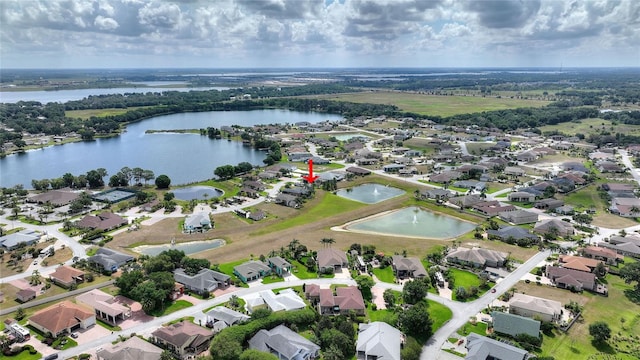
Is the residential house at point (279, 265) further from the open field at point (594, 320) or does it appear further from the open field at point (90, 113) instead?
the open field at point (90, 113)

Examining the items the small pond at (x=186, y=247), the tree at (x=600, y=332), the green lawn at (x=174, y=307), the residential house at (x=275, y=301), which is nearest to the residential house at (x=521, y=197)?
the tree at (x=600, y=332)

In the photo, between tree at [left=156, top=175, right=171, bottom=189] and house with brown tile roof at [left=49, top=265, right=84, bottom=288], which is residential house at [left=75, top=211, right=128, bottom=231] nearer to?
house with brown tile roof at [left=49, top=265, right=84, bottom=288]

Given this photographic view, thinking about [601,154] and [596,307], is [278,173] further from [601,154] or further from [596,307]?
[601,154]

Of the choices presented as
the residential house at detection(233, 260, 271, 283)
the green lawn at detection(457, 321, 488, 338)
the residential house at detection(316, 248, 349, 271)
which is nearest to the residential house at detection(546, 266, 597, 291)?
the green lawn at detection(457, 321, 488, 338)

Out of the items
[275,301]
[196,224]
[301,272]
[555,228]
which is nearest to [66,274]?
[196,224]

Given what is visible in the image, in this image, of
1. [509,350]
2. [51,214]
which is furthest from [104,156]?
[509,350]

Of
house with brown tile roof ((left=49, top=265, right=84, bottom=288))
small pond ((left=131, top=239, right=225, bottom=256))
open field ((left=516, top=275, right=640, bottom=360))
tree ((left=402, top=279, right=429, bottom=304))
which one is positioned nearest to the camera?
open field ((left=516, top=275, right=640, bottom=360))
